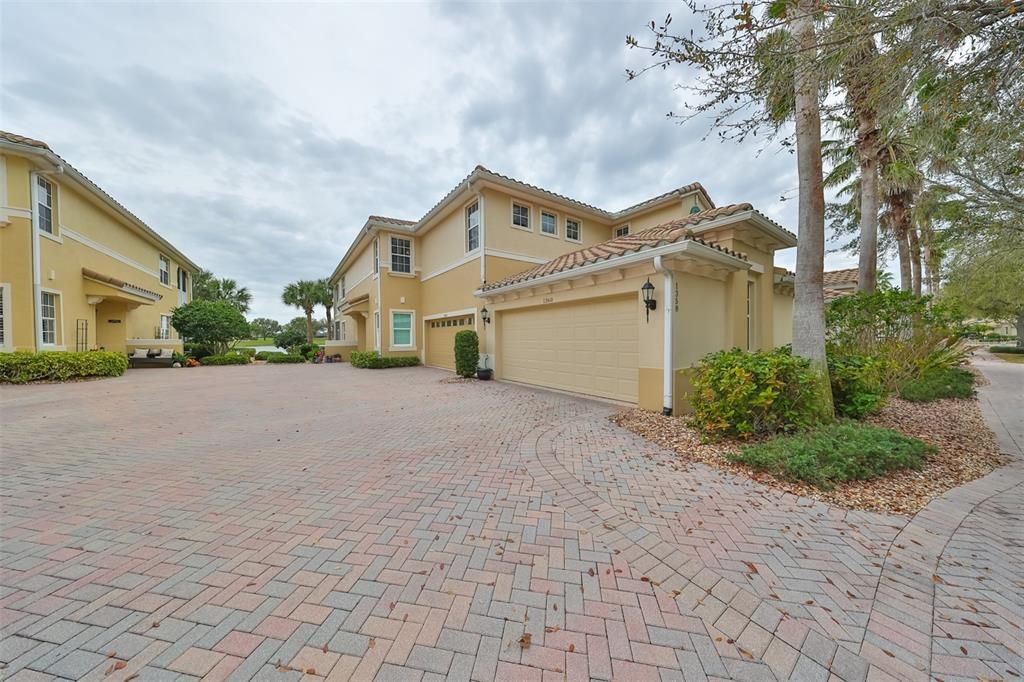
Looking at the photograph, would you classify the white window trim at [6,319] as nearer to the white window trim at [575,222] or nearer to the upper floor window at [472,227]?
the upper floor window at [472,227]

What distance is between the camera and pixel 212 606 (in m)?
2.14

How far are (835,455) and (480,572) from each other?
3909 millimetres

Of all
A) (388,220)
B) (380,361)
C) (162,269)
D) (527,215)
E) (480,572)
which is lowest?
(480,572)

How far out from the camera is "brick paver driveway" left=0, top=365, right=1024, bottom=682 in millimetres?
1801

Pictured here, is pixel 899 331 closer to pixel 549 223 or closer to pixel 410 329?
pixel 549 223

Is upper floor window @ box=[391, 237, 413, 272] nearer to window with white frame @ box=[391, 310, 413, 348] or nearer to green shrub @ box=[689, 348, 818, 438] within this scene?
window with white frame @ box=[391, 310, 413, 348]

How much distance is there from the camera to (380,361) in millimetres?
16141

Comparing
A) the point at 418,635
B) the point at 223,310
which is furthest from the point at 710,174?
the point at 223,310

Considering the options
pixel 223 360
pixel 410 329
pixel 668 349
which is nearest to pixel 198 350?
pixel 223 360

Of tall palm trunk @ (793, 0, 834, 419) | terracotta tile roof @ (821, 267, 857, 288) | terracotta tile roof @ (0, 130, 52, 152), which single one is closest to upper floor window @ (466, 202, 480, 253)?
tall palm trunk @ (793, 0, 834, 419)

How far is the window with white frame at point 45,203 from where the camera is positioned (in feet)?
39.3

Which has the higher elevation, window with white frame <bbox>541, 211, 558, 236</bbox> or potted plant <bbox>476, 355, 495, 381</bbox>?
window with white frame <bbox>541, 211, 558, 236</bbox>

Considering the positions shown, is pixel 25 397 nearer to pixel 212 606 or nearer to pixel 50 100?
pixel 50 100

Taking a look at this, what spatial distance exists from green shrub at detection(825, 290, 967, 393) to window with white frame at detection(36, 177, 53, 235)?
74.0 ft
